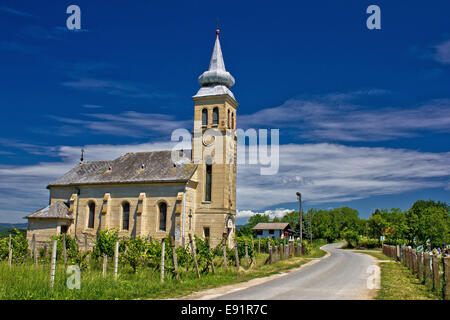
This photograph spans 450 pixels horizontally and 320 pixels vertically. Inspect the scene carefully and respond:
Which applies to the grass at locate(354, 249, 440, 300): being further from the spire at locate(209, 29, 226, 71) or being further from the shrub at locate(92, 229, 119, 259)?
the spire at locate(209, 29, 226, 71)

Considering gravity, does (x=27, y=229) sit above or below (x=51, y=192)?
below

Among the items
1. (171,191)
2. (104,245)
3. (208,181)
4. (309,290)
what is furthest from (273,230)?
(309,290)

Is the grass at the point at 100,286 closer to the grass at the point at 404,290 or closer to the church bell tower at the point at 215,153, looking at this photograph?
the grass at the point at 404,290

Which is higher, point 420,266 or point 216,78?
point 216,78

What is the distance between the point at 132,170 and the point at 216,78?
549 inches

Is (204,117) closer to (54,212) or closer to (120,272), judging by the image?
(54,212)

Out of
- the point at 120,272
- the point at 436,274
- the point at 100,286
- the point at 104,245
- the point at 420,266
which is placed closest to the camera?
the point at 100,286

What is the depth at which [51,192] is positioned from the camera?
4375 cm

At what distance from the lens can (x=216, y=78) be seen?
40656mm

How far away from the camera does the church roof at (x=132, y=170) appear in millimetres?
38431

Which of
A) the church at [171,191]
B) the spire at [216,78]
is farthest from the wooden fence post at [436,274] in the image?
the spire at [216,78]
